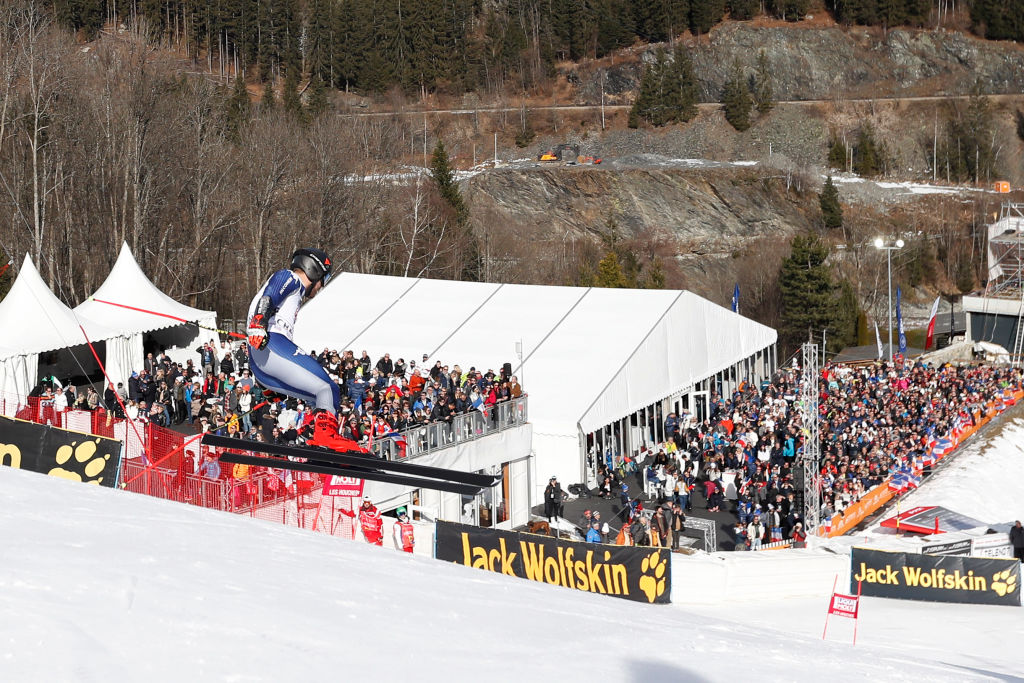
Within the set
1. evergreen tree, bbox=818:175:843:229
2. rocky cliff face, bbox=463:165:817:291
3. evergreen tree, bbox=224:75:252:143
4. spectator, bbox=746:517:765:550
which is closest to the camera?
spectator, bbox=746:517:765:550

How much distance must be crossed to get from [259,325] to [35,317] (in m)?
15.2

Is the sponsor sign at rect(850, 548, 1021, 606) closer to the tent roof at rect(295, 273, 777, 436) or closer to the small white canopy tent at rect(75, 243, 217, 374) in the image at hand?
the tent roof at rect(295, 273, 777, 436)

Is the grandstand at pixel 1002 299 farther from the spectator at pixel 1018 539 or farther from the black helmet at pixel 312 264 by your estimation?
the black helmet at pixel 312 264

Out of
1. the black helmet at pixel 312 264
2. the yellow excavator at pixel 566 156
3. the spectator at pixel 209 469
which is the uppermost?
the yellow excavator at pixel 566 156

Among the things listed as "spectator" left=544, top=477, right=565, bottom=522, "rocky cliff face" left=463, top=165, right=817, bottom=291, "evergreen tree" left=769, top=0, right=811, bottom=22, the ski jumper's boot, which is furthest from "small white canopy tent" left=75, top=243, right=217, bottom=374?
"evergreen tree" left=769, top=0, right=811, bottom=22

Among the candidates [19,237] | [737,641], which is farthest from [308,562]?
[19,237]

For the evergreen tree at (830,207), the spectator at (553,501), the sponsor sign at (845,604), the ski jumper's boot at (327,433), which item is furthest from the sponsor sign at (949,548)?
the evergreen tree at (830,207)

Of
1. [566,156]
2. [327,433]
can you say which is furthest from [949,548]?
[566,156]

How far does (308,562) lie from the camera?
34.5ft

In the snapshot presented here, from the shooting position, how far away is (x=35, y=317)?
73.4 ft

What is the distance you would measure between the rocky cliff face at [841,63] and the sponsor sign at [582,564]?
86.0 meters

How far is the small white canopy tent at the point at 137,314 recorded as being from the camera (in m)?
24.2

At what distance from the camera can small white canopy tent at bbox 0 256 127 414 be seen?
70.2 ft

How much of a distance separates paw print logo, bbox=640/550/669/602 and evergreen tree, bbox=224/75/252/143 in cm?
5146
